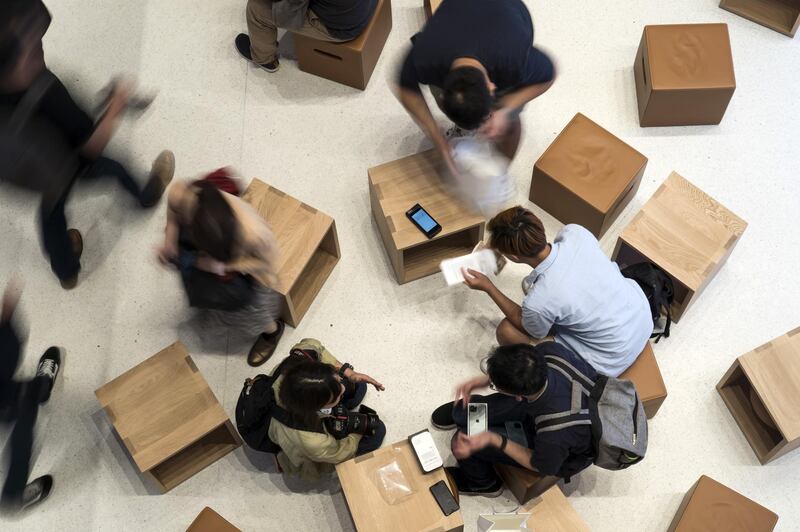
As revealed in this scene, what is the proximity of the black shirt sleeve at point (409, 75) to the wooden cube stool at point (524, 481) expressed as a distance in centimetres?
171

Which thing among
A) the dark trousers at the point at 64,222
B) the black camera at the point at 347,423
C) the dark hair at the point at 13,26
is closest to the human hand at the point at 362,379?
the black camera at the point at 347,423

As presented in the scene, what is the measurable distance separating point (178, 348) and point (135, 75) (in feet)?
5.89

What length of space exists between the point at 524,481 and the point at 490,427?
257mm

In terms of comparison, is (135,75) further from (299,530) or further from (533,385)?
(533,385)

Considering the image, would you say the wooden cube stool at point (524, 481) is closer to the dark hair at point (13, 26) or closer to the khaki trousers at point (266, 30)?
the khaki trousers at point (266, 30)

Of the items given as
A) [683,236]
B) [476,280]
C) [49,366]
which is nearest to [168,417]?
[49,366]

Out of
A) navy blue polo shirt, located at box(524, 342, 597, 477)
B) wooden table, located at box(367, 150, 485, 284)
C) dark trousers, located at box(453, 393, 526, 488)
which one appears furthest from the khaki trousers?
navy blue polo shirt, located at box(524, 342, 597, 477)

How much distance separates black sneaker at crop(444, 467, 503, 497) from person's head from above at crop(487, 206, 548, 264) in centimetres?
93

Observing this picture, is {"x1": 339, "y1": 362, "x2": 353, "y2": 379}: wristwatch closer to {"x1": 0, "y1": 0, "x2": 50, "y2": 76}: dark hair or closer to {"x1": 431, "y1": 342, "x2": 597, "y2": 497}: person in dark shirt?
{"x1": 431, "y1": 342, "x2": 597, "y2": 497}: person in dark shirt

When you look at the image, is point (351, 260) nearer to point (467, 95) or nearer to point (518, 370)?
point (467, 95)

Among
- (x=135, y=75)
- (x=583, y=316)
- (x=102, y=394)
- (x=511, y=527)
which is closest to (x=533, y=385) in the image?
(x=583, y=316)

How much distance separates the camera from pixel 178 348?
332 cm

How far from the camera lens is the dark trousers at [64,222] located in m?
3.44

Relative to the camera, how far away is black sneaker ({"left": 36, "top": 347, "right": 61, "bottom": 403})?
3.53 meters
